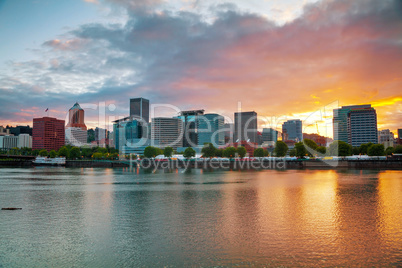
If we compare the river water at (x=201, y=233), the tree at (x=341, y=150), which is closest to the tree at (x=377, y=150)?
the tree at (x=341, y=150)

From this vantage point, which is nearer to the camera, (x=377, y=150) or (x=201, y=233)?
(x=201, y=233)

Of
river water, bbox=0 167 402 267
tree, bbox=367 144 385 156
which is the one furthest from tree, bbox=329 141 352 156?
river water, bbox=0 167 402 267

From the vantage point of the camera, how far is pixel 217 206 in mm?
37656

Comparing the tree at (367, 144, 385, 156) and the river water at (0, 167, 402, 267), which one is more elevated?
the tree at (367, 144, 385, 156)

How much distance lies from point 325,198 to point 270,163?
144753mm

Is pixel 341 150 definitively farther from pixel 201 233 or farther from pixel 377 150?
pixel 201 233

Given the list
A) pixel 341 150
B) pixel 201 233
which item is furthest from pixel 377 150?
pixel 201 233

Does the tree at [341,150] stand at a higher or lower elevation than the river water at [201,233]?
higher

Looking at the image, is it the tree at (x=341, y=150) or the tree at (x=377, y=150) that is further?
the tree at (x=341, y=150)

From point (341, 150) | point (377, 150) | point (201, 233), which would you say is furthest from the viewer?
point (341, 150)

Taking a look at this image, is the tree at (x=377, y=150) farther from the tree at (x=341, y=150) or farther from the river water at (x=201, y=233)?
the river water at (x=201, y=233)

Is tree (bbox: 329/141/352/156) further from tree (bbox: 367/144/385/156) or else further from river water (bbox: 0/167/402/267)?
river water (bbox: 0/167/402/267)

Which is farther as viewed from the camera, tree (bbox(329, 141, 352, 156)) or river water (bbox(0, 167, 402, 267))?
tree (bbox(329, 141, 352, 156))

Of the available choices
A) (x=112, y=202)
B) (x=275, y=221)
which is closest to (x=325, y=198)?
(x=275, y=221)
